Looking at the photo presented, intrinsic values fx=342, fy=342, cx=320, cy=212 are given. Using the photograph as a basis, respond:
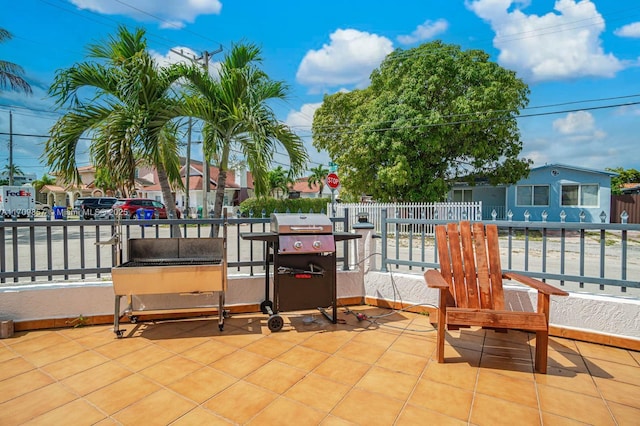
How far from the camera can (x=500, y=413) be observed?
6.34ft

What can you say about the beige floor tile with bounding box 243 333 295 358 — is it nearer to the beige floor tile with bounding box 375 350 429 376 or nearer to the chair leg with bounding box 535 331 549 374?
the beige floor tile with bounding box 375 350 429 376

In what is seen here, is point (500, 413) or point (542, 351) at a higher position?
point (542, 351)

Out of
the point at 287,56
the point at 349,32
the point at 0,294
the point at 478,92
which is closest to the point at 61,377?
the point at 0,294

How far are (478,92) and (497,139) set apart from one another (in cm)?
214

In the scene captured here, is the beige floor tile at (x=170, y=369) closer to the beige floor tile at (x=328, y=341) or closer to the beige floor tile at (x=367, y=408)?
the beige floor tile at (x=328, y=341)

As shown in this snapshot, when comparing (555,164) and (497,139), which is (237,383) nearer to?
(497,139)

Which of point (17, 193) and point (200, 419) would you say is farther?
point (17, 193)

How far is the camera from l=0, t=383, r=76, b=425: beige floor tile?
1871 millimetres

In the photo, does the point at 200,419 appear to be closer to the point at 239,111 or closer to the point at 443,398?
the point at 443,398

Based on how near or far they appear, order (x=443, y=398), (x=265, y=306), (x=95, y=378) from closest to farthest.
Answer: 1. (x=443, y=398)
2. (x=95, y=378)
3. (x=265, y=306)

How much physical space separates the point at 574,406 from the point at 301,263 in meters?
2.16

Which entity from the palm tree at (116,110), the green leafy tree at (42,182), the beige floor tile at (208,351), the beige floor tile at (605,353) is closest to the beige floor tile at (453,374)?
the beige floor tile at (605,353)

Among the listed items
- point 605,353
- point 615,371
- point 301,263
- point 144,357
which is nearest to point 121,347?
point 144,357

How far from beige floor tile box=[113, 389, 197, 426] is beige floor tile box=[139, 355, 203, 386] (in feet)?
0.60
